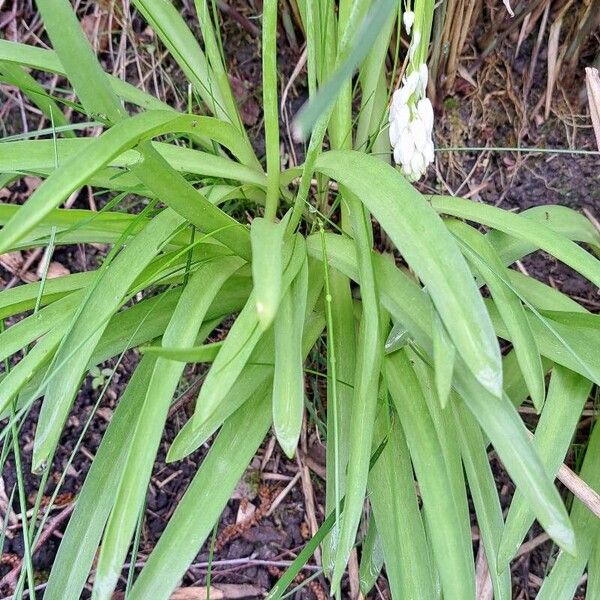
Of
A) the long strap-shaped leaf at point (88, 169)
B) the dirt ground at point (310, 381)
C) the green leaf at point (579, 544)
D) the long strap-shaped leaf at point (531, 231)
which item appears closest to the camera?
the long strap-shaped leaf at point (88, 169)

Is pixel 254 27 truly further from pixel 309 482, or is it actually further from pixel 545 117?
pixel 309 482

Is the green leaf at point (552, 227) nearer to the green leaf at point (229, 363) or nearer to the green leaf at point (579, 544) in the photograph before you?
the green leaf at point (579, 544)

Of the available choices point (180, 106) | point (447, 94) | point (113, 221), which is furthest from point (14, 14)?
point (447, 94)

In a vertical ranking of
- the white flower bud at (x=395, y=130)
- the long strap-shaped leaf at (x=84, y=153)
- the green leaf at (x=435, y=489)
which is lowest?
the green leaf at (x=435, y=489)

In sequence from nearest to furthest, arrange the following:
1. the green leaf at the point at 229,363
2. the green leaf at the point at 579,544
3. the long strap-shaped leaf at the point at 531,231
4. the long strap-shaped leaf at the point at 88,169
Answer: the long strap-shaped leaf at the point at 88,169, the green leaf at the point at 229,363, the long strap-shaped leaf at the point at 531,231, the green leaf at the point at 579,544

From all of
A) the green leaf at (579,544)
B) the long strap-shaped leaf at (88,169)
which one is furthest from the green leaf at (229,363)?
the green leaf at (579,544)

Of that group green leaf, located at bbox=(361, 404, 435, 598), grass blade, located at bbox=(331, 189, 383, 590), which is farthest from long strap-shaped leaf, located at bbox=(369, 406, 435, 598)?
grass blade, located at bbox=(331, 189, 383, 590)

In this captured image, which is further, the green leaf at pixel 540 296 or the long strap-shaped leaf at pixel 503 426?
the green leaf at pixel 540 296
